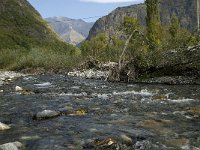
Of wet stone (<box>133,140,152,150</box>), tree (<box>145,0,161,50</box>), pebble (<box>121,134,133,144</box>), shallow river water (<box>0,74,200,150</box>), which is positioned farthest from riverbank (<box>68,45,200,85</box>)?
tree (<box>145,0,161,50</box>)

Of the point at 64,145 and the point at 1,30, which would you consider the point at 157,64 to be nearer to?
the point at 64,145

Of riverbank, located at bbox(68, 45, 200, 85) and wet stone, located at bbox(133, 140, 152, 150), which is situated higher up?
riverbank, located at bbox(68, 45, 200, 85)

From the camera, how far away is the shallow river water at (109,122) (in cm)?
808

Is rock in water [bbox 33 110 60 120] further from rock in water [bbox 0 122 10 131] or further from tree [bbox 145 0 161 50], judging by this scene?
tree [bbox 145 0 161 50]

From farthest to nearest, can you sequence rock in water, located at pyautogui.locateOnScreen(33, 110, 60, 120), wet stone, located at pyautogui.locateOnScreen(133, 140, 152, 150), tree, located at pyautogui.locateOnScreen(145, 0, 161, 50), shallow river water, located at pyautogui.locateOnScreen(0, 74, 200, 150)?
tree, located at pyautogui.locateOnScreen(145, 0, 161, 50) < rock in water, located at pyautogui.locateOnScreen(33, 110, 60, 120) < shallow river water, located at pyautogui.locateOnScreen(0, 74, 200, 150) < wet stone, located at pyautogui.locateOnScreen(133, 140, 152, 150)

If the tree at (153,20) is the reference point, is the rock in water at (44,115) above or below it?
below

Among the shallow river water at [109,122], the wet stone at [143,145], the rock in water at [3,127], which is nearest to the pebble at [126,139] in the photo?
the shallow river water at [109,122]

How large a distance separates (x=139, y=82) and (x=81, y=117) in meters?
10.8

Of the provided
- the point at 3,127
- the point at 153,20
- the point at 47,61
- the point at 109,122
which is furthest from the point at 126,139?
the point at 153,20

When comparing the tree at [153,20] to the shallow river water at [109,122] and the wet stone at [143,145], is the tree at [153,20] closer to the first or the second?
the shallow river water at [109,122]

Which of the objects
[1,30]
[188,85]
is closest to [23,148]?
[188,85]

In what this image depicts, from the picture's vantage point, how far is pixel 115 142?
8.02 meters

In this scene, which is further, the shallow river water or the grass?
the grass

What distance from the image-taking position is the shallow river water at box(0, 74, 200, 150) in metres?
8.08
